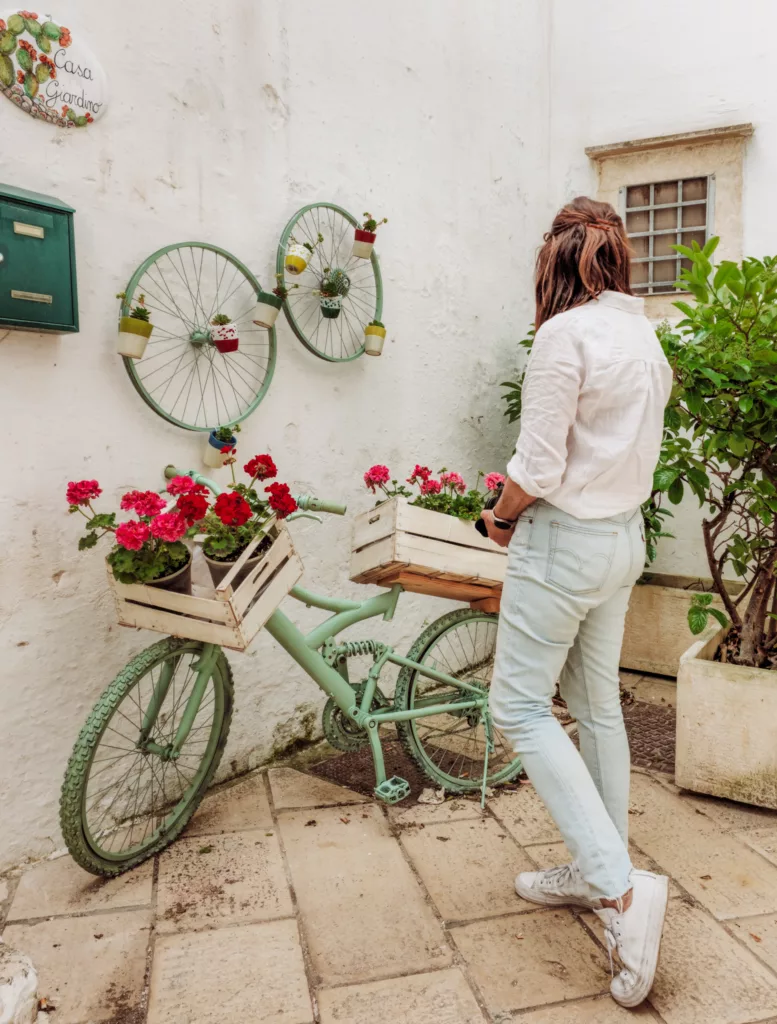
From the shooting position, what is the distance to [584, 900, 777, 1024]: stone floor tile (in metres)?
1.89

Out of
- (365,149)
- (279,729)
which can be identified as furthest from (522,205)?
(279,729)

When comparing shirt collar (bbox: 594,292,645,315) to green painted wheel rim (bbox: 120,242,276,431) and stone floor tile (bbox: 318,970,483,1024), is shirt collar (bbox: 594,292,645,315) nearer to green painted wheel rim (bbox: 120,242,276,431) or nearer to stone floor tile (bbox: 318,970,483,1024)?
green painted wheel rim (bbox: 120,242,276,431)

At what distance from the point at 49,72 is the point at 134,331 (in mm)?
769

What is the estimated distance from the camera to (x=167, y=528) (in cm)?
214

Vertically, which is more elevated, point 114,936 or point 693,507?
point 693,507

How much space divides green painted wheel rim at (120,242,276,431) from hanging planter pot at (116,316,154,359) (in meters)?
0.08

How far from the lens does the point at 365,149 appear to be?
11.3 ft

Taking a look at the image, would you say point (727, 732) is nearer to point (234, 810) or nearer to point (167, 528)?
point (234, 810)

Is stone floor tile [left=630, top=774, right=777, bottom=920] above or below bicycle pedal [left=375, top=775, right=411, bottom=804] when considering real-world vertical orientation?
below

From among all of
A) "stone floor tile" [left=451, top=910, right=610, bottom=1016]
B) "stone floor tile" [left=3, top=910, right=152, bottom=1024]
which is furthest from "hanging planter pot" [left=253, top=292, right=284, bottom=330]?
"stone floor tile" [left=451, top=910, right=610, bottom=1016]

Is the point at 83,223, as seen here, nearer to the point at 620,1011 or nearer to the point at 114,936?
the point at 114,936

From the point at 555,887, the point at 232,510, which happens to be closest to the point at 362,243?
the point at 232,510

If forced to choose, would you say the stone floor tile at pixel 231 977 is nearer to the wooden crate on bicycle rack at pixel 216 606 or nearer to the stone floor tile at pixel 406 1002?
the stone floor tile at pixel 406 1002

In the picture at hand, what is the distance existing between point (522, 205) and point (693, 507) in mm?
1984
